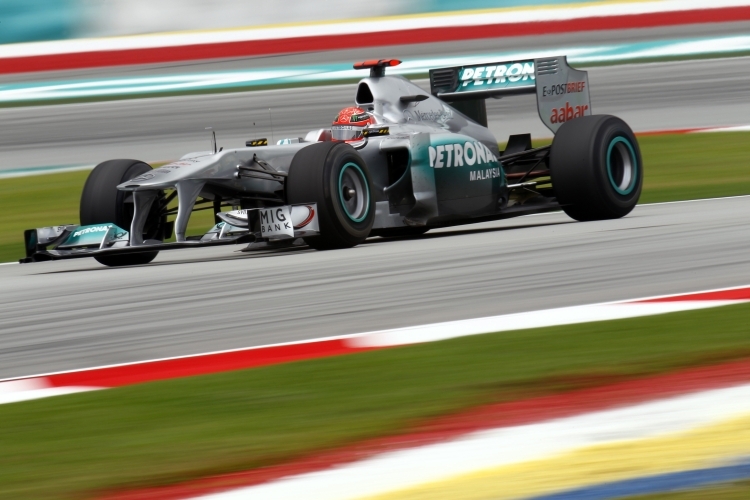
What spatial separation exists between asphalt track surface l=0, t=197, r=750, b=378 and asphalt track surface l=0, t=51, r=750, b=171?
9.35 meters

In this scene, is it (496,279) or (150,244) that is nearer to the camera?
(496,279)

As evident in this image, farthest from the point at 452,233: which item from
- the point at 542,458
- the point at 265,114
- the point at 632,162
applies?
the point at 265,114

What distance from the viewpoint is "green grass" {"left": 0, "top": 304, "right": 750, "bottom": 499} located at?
4.06 m

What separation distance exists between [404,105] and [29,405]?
261 inches

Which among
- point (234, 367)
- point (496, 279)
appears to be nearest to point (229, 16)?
point (496, 279)

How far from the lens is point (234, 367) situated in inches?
218

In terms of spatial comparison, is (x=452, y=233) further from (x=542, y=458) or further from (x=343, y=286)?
(x=542, y=458)

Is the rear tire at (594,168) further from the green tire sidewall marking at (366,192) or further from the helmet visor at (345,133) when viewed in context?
the green tire sidewall marking at (366,192)

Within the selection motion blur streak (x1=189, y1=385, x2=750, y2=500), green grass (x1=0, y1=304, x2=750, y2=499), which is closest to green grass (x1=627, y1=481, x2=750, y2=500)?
motion blur streak (x1=189, y1=385, x2=750, y2=500)

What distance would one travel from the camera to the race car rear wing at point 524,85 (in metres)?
11.7

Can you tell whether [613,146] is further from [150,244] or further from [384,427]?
[384,427]

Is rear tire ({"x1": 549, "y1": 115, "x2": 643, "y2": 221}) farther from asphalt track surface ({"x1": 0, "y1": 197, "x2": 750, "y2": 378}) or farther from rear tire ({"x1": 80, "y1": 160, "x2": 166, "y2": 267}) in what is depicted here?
rear tire ({"x1": 80, "y1": 160, "x2": 166, "y2": 267})

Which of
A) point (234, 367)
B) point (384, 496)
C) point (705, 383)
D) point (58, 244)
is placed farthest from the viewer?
point (58, 244)

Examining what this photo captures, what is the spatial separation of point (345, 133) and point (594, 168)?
7.23ft
